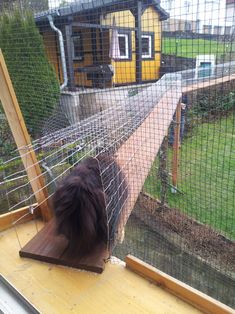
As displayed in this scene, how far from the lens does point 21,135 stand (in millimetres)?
1027

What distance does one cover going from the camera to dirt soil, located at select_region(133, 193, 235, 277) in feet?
6.33

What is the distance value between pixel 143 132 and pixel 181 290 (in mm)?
992

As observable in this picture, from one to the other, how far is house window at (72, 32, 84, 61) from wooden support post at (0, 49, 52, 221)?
9.25 feet

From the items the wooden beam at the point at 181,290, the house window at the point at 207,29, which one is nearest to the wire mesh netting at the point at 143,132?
the house window at the point at 207,29

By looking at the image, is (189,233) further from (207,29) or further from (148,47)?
(207,29)

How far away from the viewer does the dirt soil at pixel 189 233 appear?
193cm

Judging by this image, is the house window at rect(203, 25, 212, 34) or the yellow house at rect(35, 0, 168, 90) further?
the yellow house at rect(35, 0, 168, 90)

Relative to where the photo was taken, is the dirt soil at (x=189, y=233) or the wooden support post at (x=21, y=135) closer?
the wooden support post at (x=21, y=135)

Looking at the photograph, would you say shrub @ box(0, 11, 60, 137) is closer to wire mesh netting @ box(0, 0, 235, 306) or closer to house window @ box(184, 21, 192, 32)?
wire mesh netting @ box(0, 0, 235, 306)

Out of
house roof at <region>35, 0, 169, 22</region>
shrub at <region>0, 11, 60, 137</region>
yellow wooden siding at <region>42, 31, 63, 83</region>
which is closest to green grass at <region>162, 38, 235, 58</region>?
house roof at <region>35, 0, 169, 22</region>

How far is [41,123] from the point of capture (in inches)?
99.5

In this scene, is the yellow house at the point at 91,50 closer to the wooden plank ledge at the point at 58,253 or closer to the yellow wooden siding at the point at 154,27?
the yellow wooden siding at the point at 154,27

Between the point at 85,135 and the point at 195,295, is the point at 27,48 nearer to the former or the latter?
the point at 85,135

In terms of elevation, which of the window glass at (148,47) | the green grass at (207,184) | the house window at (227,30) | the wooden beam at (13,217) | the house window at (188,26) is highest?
the house window at (188,26)
